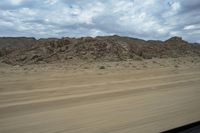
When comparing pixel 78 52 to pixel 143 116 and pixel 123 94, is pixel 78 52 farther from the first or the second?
pixel 143 116

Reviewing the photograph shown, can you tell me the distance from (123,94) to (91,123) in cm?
455

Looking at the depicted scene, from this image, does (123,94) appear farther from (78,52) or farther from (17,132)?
(78,52)

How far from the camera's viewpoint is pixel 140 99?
10141mm

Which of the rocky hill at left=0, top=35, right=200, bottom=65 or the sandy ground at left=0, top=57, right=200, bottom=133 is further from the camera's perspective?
the rocky hill at left=0, top=35, right=200, bottom=65

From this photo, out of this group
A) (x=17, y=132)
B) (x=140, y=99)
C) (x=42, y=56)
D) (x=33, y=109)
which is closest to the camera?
(x=17, y=132)

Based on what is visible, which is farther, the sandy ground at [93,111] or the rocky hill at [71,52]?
the rocky hill at [71,52]

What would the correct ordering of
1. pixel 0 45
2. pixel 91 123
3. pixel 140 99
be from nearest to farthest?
1. pixel 91 123
2. pixel 140 99
3. pixel 0 45

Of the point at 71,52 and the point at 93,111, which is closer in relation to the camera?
the point at 93,111

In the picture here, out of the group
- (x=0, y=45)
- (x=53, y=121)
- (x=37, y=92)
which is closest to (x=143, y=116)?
(x=53, y=121)

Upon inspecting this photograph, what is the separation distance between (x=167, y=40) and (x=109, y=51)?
30409 millimetres

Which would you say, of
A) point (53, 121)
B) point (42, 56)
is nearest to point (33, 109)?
point (53, 121)

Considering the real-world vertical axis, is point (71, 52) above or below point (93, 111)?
below

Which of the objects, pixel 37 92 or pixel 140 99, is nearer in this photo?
pixel 140 99

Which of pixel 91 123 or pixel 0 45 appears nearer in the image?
pixel 91 123
